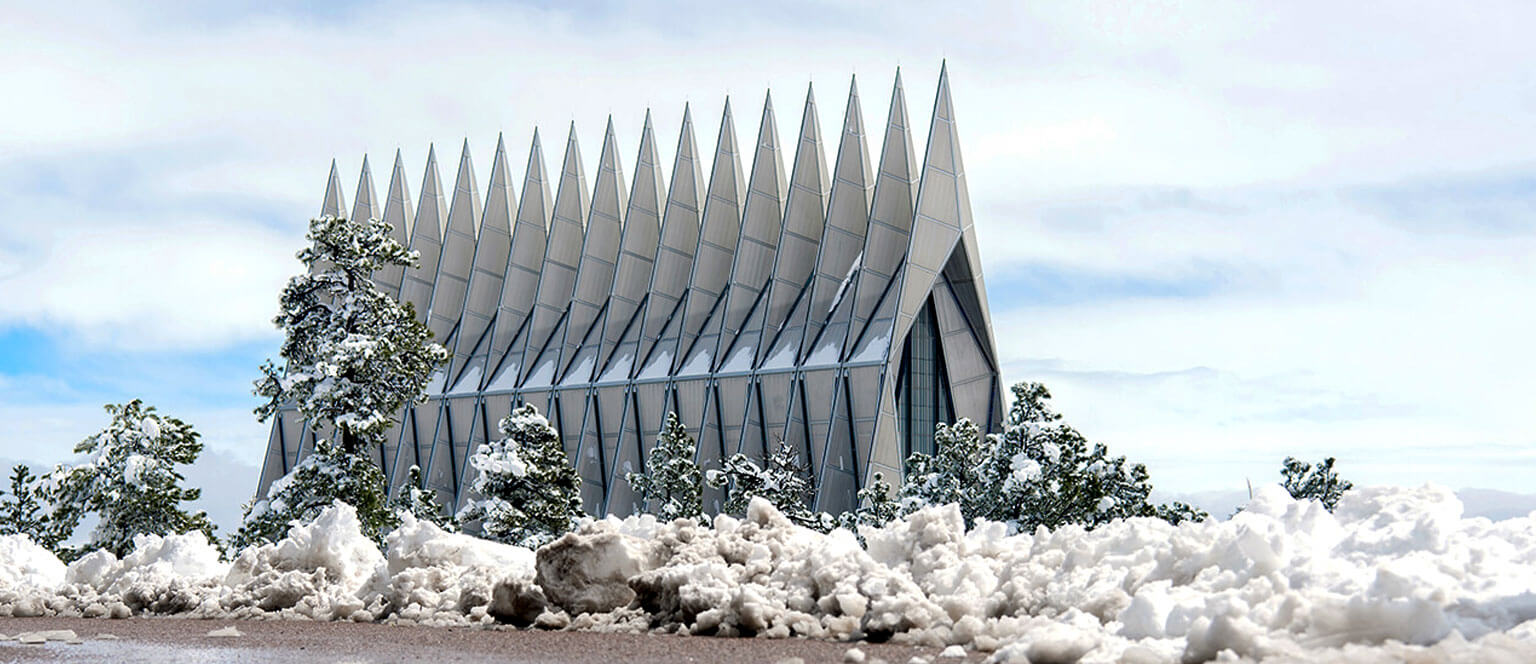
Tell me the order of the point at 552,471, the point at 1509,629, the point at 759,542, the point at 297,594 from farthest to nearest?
the point at 552,471 < the point at 297,594 < the point at 759,542 < the point at 1509,629

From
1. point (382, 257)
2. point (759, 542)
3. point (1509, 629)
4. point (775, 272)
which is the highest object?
point (775, 272)

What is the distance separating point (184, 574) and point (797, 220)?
93.6 ft

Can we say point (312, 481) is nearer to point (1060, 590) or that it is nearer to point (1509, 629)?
point (1060, 590)

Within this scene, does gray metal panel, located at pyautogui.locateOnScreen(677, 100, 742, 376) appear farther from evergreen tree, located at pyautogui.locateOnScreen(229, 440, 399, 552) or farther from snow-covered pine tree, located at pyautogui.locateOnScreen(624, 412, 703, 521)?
evergreen tree, located at pyautogui.locateOnScreen(229, 440, 399, 552)

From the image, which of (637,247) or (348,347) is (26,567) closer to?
(348,347)

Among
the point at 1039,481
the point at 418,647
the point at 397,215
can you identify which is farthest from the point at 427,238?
the point at 418,647

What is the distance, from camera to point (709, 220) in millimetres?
45312

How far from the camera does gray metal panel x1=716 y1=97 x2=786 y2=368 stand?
43156mm

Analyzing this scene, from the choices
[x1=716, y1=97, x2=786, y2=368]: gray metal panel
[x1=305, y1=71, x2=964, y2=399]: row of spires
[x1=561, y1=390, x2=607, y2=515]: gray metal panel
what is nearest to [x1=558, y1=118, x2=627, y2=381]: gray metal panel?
[x1=305, y1=71, x2=964, y2=399]: row of spires

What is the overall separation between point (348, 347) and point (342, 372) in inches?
22.3

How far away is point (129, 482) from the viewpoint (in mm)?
25594

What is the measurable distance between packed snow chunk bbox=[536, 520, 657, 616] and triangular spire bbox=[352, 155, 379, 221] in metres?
50.3

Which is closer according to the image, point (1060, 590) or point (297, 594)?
point (1060, 590)

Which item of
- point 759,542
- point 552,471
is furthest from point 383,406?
point 759,542
